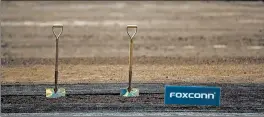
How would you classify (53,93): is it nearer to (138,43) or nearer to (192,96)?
(192,96)

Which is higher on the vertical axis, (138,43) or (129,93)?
(138,43)

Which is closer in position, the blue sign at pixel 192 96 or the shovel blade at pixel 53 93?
the blue sign at pixel 192 96

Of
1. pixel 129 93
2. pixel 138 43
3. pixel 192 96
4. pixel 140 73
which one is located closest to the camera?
pixel 192 96

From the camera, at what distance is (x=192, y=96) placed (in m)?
10.2

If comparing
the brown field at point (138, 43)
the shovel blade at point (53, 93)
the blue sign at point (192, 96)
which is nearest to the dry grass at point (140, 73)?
the brown field at point (138, 43)

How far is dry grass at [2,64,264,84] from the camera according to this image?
13.4m

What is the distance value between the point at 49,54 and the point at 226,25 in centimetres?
1111

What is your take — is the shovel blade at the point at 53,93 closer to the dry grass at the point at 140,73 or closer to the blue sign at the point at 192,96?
the dry grass at the point at 140,73

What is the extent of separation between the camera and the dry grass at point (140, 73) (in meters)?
13.4

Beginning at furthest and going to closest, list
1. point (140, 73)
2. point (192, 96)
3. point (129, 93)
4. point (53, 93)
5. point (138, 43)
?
point (138, 43)
point (140, 73)
point (129, 93)
point (53, 93)
point (192, 96)

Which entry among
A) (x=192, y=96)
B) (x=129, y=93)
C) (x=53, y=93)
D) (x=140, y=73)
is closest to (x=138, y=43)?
(x=140, y=73)

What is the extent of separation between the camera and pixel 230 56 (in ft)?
57.7

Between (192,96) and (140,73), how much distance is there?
14.1ft

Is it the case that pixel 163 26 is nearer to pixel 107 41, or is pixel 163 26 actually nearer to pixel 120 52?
pixel 107 41
